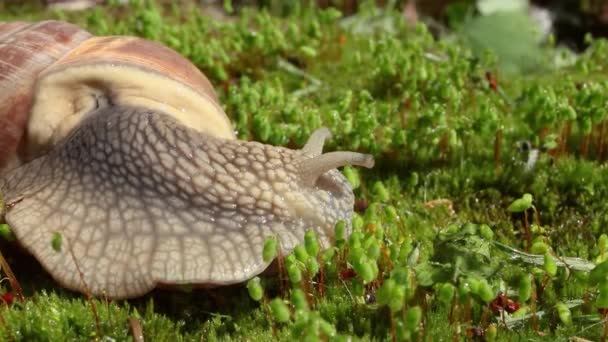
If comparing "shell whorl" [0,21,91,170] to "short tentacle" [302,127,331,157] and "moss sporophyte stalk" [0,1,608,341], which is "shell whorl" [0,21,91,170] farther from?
"short tentacle" [302,127,331,157]

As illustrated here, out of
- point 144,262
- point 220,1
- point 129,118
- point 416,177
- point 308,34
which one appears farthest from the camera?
point 220,1

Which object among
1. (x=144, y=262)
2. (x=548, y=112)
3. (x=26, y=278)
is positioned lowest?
(x=26, y=278)

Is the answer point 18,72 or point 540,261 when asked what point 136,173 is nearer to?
point 18,72

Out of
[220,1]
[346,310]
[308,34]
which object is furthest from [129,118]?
[220,1]

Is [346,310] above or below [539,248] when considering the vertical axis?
below

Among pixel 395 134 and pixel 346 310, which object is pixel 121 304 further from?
pixel 395 134

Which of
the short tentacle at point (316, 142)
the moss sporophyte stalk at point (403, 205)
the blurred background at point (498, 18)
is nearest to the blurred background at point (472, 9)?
the blurred background at point (498, 18)

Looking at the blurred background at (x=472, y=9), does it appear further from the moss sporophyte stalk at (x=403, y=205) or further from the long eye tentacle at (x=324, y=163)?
the long eye tentacle at (x=324, y=163)

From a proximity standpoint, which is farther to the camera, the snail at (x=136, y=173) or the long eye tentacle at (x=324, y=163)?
the long eye tentacle at (x=324, y=163)
